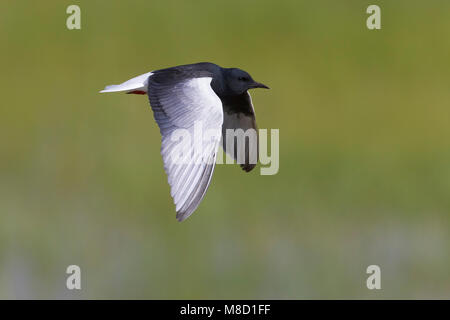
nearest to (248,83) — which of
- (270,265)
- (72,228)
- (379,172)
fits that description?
(270,265)

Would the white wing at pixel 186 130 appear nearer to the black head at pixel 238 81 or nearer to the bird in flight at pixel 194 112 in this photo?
the bird in flight at pixel 194 112

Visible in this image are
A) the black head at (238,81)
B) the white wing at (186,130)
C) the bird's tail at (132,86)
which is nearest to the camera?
the white wing at (186,130)

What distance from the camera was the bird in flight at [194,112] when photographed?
5419mm

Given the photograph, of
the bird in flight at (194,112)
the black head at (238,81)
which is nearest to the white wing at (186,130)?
the bird in flight at (194,112)

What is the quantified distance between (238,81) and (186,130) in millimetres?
693

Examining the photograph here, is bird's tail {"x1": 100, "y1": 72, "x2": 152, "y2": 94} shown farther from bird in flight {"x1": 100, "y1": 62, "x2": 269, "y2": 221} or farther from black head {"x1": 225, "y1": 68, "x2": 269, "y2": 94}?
black head {"x1": 225, "y1": 68, "x2": 269, "y2": 94}

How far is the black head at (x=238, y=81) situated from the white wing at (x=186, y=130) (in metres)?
0.31

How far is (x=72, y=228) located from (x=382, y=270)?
6.69 feet

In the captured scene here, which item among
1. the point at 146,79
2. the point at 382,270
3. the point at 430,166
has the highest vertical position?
the point at 146,79

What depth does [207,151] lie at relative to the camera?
18.1 ft

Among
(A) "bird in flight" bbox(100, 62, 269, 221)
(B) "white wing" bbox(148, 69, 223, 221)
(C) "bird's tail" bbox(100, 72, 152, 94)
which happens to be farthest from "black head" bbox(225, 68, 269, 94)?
(C) "bird's tail" bbox(100, 72, 152, 94)

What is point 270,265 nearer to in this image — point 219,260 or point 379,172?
point 219,260

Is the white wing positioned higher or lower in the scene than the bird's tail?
lower

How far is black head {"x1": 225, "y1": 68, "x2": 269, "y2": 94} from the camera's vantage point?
20.5ft
